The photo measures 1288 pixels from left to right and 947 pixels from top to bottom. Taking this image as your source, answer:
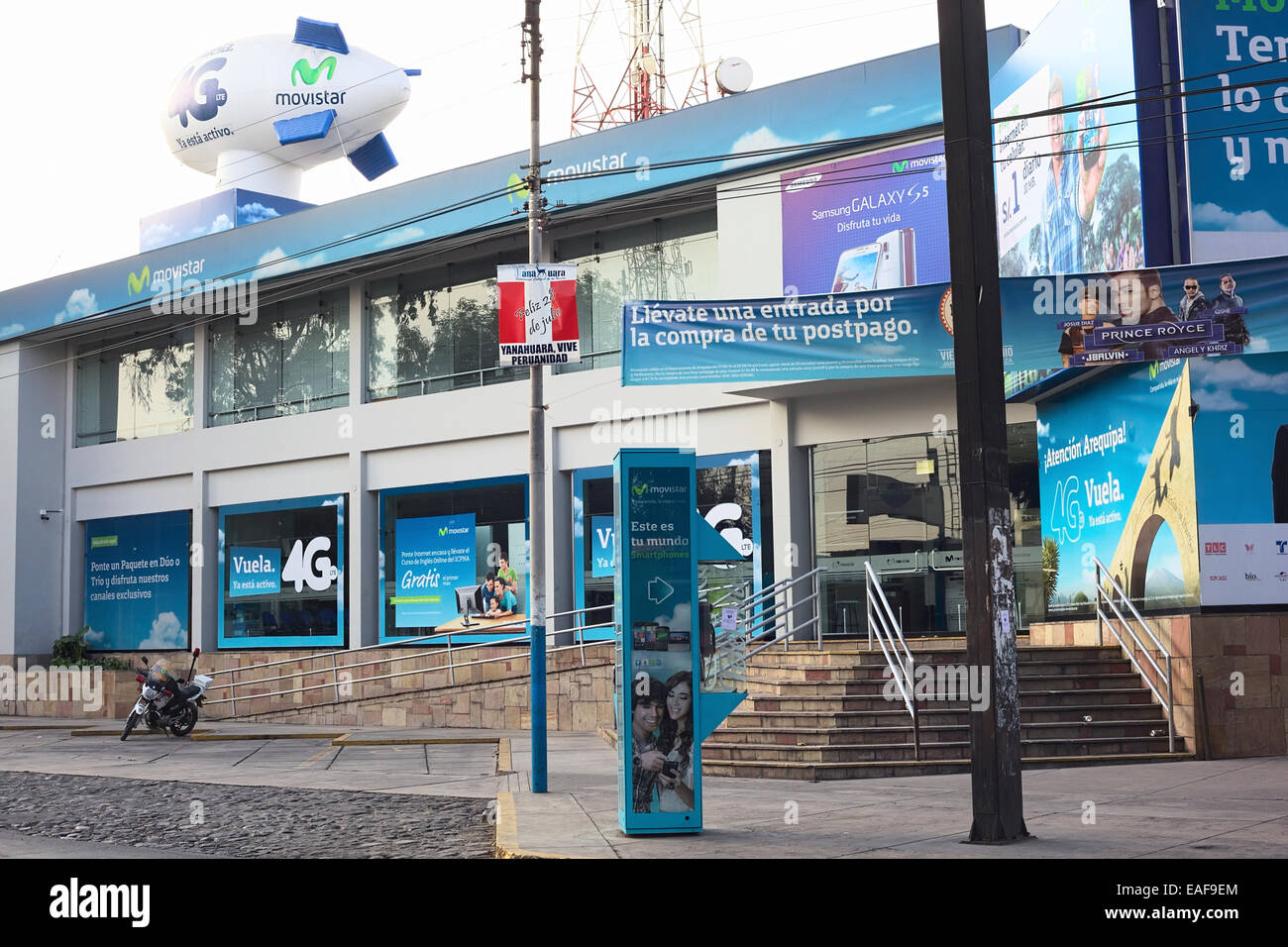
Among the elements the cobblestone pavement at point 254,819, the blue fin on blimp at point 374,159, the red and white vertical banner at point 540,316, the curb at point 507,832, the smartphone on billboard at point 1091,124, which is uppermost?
the blue fin on blimp at point 374,159

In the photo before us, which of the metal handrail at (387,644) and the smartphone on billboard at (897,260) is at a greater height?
the smartphone on billboard at (897,260)

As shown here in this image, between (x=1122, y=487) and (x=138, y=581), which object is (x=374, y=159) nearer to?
(x=138, y=581)

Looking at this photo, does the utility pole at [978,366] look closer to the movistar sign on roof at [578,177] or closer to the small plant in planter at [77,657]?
the movistar sign on roof at [578,177]

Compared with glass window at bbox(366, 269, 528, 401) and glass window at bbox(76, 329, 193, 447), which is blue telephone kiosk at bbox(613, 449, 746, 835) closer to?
glass window at bbox(366, 269, 528, 401)

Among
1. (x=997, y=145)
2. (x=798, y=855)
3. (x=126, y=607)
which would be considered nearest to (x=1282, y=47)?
(x=997, y=145)

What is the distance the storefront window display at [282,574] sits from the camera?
29.0 m

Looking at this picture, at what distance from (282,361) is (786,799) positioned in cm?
2152

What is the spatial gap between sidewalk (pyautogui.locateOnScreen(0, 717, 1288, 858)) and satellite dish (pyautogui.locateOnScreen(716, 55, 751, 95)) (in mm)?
12120

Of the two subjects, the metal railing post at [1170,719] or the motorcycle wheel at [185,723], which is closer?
the metal railing post at [1170,719]

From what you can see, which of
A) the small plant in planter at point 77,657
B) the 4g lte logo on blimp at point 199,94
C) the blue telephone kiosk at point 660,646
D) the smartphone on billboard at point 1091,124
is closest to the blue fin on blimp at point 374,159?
the 4g lte logo on blimp at point 199,94

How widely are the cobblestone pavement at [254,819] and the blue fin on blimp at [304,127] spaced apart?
65.9 ft

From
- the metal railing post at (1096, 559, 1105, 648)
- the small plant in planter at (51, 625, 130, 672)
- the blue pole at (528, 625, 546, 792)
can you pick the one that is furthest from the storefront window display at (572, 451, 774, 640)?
the small plant in planter at (51, 625, 130, 672)

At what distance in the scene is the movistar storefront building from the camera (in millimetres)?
21422

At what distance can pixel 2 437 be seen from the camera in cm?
3416
